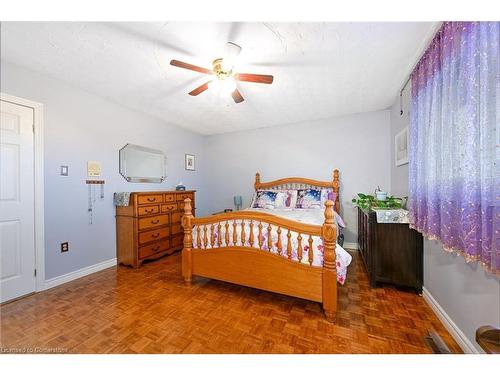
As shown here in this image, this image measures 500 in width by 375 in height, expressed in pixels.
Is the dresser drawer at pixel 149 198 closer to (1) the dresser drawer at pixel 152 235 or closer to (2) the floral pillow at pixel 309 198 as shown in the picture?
(1) the dresser drawer at pixel 152 235

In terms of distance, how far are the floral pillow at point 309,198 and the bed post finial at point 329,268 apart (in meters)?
1.66

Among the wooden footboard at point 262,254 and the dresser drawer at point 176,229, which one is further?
the dresser drawer at point 176,229

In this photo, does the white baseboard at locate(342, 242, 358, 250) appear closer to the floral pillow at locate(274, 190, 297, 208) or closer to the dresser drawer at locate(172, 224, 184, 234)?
the floral pillow at locate(274, 190, 297, 208)

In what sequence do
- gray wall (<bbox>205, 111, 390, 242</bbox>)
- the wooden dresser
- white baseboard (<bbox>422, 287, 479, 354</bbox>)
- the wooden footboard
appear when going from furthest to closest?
gray wall (<bbox>205, 111, 390, 242</bbox>) < the wooden dresser < the wooden footboard < white baseboard (<bbox>422, 287, 479, 354</bbox>)

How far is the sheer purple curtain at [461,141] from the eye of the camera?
36.5 inches

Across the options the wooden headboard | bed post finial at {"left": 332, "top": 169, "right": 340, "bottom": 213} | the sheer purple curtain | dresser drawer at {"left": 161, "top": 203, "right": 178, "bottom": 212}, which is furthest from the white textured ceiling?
dresser drawer at {"left": 161, "top": 203, "right": 178, "bottom": 212}

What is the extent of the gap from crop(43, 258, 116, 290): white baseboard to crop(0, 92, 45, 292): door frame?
7 centimetres

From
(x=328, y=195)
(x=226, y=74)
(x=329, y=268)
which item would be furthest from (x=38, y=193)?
(x=328, y=195)

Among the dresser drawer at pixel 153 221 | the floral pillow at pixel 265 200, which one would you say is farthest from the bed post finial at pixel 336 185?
the dresser drawer at pixel 153 221

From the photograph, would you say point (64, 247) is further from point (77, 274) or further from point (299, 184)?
point (299, 184)

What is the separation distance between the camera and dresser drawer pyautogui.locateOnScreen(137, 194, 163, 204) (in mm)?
2774

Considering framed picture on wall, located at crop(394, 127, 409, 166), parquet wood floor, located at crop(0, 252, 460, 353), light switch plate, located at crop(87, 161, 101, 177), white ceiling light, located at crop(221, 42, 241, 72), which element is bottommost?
parquet wood floor, located at crop(0, 252, 460, 353)

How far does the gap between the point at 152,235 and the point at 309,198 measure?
2.54m
